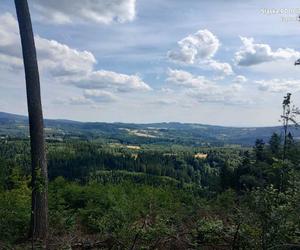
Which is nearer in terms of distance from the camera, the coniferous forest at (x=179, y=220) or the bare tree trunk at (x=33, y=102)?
the coniferous forest at (x=179, y=220)

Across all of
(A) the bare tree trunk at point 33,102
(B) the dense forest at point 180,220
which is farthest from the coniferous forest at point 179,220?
(A) the bare tree trunk at point 33,102

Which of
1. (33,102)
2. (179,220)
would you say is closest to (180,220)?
(179,220)

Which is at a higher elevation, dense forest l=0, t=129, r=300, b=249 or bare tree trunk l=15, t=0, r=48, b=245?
bare tree trunk l=15, t=0, r=48, b=245

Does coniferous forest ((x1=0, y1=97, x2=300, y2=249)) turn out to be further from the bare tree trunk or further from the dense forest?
the bare tree trunk

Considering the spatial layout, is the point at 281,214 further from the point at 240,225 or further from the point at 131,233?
the point at 131,233

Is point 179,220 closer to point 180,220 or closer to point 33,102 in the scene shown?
point 180,220

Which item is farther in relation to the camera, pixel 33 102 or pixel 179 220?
pixel 33 102

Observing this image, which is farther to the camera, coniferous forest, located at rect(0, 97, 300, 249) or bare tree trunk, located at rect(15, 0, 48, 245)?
bare tree trunk, located at rect(15, 0, 48, 245)

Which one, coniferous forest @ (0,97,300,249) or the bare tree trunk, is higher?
the bare tree trunk

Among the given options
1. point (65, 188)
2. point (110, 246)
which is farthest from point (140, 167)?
point (110, 246)

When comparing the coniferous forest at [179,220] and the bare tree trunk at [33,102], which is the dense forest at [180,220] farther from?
the bare tree trunk at [33,102]

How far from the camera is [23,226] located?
8953 mm

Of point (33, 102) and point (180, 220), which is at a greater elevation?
point (33, 102)

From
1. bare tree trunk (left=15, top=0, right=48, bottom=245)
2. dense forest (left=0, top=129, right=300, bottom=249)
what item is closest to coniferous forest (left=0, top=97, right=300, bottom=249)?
dense forest (left=0, top=129, right=300, bottom=249)
